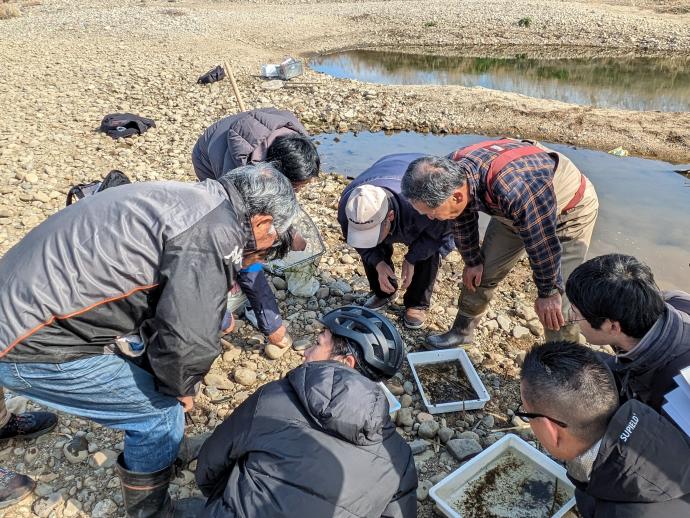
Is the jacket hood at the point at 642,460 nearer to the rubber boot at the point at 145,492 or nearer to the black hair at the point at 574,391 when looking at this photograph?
the black hair at the point at 574,391

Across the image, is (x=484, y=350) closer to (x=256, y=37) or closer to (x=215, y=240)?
(x=215, y=240)

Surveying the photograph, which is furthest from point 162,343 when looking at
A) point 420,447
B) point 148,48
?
point 148,48

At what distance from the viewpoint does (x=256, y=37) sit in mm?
19781

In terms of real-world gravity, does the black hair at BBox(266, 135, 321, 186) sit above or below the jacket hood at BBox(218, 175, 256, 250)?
below

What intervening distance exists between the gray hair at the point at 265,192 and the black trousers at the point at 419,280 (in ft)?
6.85

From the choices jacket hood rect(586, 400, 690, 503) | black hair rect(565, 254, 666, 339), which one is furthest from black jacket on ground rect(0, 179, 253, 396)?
black hair rect(565, 254, 666, 339)

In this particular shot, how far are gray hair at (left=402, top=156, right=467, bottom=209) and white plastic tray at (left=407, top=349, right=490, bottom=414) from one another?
1.29 metres

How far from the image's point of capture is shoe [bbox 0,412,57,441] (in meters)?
3.29

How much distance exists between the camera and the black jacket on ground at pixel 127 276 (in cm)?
217

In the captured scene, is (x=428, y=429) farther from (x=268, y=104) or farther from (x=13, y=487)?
(x=268, y=104)

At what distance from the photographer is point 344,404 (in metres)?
2.05

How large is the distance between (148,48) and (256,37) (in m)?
4.81

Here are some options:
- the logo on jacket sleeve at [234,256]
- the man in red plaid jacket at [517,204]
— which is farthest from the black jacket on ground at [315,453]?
the man in red plaid jacket at [517,204]

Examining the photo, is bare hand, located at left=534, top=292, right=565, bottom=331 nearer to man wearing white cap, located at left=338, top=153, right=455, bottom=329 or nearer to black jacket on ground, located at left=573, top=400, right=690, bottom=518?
man wearing white cap, located at left=338, top=153, right=455, bottom=329
